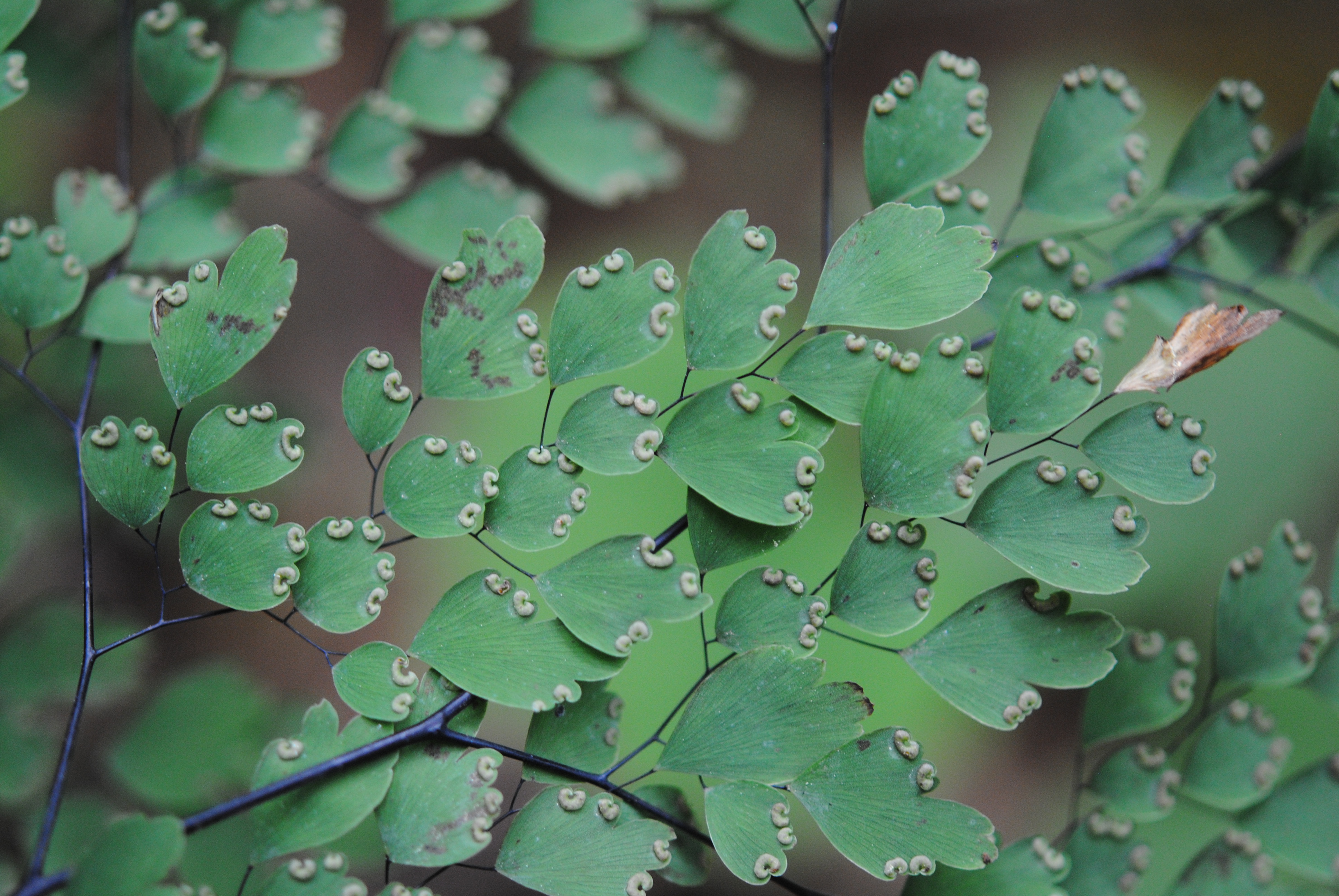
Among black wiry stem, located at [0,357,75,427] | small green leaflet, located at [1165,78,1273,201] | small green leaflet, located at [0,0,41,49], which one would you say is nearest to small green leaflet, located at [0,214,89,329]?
black wiry stem, located at [0,357,75,427]

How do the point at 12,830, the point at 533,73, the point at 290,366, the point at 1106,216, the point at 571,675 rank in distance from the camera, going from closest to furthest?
the point at 571,675 < the point at 1106,216 < the point at 533,73 < the point at 12,830 < the point at 290,366

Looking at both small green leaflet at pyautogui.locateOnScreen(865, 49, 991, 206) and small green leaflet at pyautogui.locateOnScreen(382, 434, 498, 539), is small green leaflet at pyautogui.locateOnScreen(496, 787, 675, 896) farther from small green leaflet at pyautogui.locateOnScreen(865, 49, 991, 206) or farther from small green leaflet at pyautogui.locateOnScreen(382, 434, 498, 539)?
small green leaflet at pyautogui.locateOnScreen(865, 49, 991, 206)

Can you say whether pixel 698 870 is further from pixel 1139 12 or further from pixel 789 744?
pixel 1139 12

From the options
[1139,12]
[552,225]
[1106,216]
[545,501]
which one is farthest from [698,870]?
[1139,12]

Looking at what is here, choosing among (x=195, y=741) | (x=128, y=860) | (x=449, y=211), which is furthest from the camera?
(x=195, y=741)

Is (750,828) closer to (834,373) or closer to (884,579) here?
(884,579)

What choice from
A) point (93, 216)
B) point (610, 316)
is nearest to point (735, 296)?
point (610, 316)
